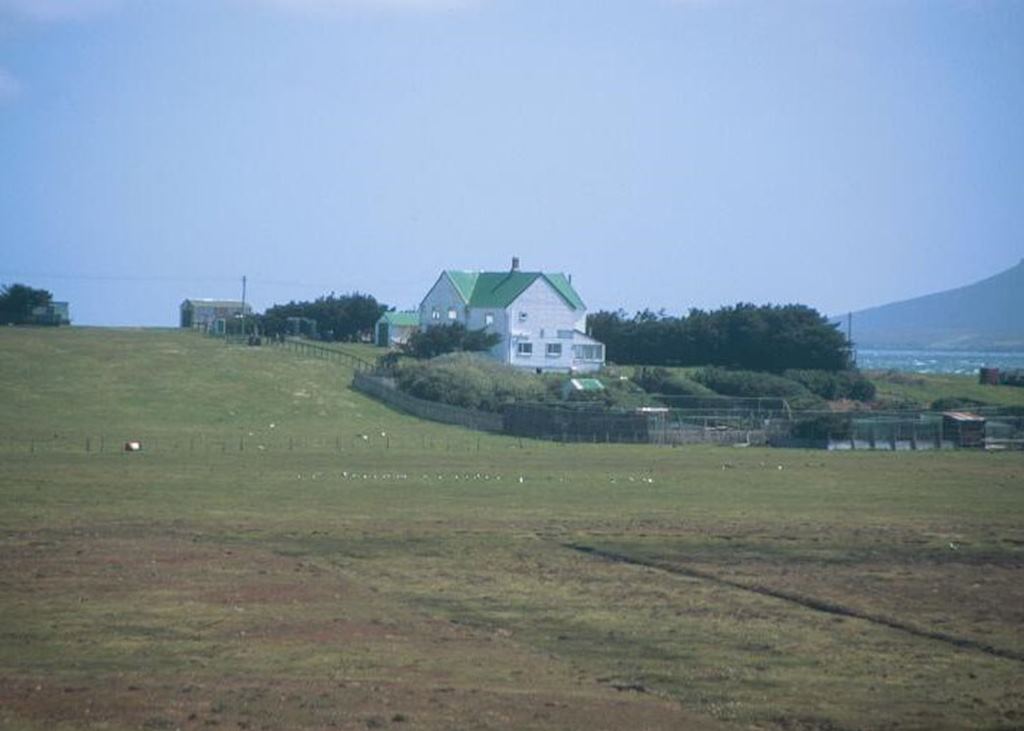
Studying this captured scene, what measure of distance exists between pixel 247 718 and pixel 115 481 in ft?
105

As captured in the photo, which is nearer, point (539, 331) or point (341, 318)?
point (539, 331)

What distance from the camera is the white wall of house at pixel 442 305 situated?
115 metres

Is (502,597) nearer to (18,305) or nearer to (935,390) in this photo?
(935,390)

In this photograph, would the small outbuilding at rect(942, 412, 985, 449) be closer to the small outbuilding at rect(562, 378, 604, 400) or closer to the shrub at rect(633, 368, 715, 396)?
the shrub at rect(633, 368, 715, 396)

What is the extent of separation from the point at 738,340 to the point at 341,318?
136 ft

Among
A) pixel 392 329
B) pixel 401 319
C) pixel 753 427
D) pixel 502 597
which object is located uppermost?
pixel 401 319

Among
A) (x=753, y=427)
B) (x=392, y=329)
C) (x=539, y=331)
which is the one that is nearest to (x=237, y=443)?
(x=753, y=427)

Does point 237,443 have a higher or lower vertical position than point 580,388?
lower

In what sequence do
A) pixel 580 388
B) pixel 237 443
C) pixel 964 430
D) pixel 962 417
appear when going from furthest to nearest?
pixel 580 388 < pixel 962 417 < pixel 964 430 < pixel 237 443

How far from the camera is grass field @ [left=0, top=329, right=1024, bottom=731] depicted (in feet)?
54.8

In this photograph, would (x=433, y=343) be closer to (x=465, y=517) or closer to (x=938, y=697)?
(x=465, y=517)

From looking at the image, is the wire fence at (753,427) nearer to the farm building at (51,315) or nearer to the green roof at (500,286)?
the green roof at (500,286)

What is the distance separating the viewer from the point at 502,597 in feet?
79.8

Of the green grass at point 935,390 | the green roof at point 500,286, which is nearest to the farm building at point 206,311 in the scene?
the green roof at point 500,286
